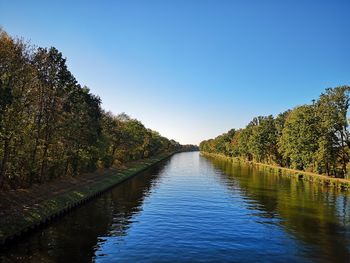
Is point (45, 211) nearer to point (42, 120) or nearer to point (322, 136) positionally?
point (42, 120)

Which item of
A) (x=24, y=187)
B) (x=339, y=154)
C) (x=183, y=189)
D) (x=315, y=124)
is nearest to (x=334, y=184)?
(x=339, y=154)

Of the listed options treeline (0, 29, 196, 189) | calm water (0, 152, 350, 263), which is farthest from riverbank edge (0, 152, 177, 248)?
treeline (0, 29, 196, 189)

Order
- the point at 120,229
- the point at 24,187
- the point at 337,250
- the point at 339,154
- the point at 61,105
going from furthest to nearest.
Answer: the point at 339,154
the point at 61,105
the point at 24,187
the point at 120,229
the point at 337,250

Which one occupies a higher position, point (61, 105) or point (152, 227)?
point (61, 105)

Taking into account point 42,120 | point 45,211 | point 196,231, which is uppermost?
point 42,120

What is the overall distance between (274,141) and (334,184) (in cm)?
6291

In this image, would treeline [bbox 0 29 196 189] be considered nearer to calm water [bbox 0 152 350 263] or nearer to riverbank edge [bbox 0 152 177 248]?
riverbank edge [bbox 0 152 177 248]

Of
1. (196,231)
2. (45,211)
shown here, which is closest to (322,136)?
(196,231)

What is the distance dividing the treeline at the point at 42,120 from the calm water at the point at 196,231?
9.93 metres

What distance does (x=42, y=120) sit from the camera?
171 ft

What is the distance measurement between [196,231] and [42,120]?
30353 millimetres

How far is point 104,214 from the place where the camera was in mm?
43375

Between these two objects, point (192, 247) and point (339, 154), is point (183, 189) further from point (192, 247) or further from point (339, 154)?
point (339, 154)

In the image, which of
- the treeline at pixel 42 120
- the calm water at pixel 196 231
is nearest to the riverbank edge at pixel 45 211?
the calm water at pixel 196 231
